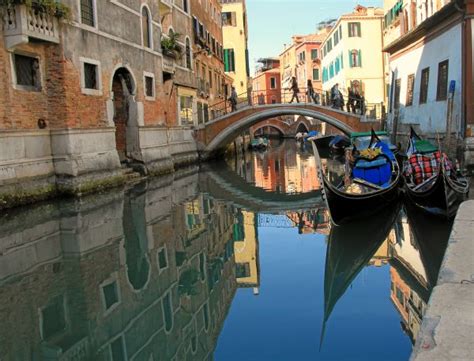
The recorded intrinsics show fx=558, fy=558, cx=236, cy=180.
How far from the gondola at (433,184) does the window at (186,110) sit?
11.4 m

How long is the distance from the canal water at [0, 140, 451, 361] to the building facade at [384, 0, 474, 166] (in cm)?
350

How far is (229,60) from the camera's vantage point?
36688 mm

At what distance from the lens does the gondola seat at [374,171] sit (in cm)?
936

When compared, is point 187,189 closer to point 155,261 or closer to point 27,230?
point 27,230

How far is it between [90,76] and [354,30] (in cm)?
2320

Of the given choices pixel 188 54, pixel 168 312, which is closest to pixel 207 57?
pixel 188 54

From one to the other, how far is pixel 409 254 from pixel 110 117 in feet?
28.1

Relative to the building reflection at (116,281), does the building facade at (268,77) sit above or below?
above

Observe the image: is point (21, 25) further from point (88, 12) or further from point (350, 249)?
point (350, 249)

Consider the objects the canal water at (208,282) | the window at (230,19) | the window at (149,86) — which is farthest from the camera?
the window at (230,19)

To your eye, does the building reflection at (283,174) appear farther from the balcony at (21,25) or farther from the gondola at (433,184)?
the balcony at (21,25)

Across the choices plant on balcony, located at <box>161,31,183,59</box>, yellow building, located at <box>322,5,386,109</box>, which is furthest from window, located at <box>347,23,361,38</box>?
plant on balcony, located at <box>161,31,183,59</box>

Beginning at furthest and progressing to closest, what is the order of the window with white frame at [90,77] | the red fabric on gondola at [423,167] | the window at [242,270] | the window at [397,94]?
1. the window at [397,94]
2. the window with white frame at [90,77]
3. the red fabric on gondola at [423,167]
4. the window at [242,270]

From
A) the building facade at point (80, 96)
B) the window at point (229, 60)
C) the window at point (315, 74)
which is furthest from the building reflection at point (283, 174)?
the window at point (315, 74)
